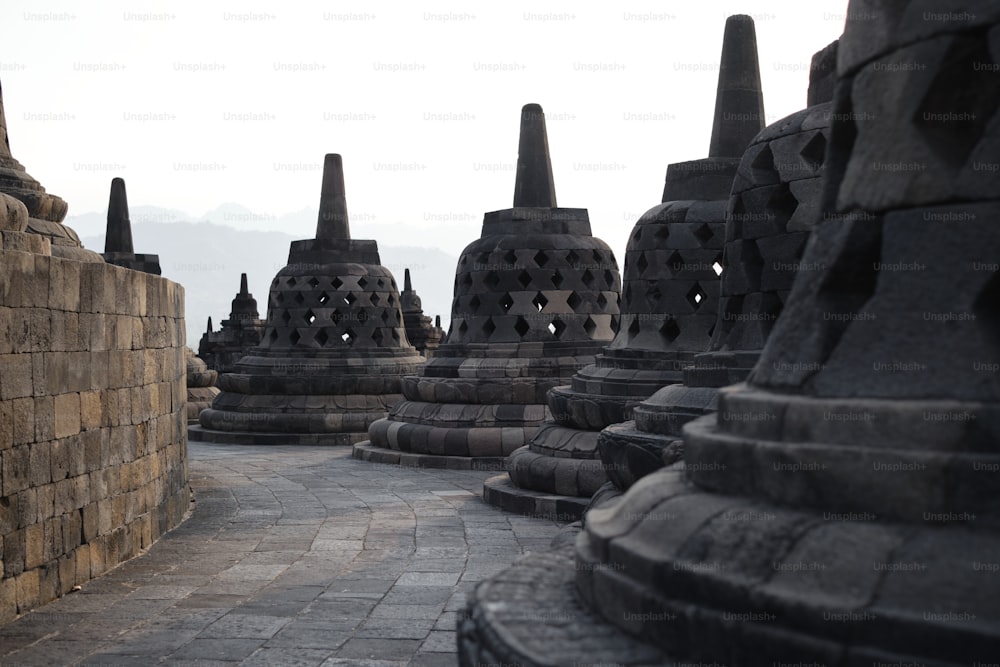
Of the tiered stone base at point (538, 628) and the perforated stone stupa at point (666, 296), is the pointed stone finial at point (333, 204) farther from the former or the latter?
the tiered stone base at point (538, 628)

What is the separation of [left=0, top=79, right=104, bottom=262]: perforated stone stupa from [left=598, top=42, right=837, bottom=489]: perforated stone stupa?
4.63 metres

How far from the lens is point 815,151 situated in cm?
620

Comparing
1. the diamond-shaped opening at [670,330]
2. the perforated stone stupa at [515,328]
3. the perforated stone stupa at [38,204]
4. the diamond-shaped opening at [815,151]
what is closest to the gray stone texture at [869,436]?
the diamond-shaped opening at [815,151]

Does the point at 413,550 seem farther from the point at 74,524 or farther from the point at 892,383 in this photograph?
the point at 892,383

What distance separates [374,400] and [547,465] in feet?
23.7

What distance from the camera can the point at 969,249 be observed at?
282cm

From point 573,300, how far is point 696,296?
374 centimetres

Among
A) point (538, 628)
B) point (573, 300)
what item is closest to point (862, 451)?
point (538, 628)

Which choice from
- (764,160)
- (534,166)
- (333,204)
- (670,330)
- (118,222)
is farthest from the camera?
(118,222)

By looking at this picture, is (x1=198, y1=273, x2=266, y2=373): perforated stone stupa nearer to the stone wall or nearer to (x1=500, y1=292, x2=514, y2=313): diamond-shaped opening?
(x1=500, y1=292, x2=514, y2=313): diamond-shaped opening

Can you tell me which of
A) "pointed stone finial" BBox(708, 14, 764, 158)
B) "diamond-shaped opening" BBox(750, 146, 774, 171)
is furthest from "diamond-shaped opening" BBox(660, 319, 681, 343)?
"diamond-shaped opening" BBox(750, 146, 774, 171)

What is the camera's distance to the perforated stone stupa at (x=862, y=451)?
2523 mm

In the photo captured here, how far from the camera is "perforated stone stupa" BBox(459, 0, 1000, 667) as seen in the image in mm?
2523

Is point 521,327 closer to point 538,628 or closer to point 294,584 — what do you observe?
point 294,584
